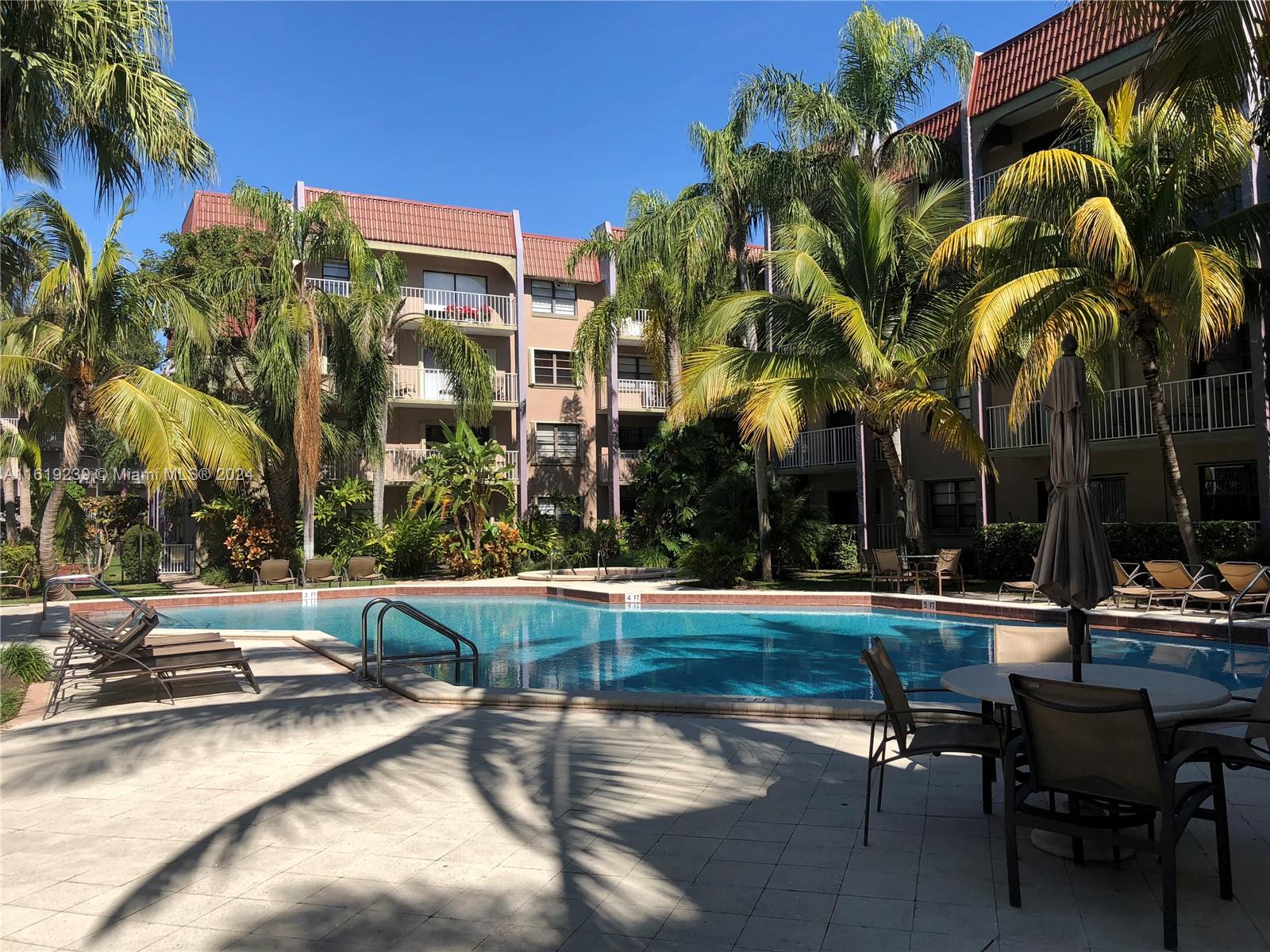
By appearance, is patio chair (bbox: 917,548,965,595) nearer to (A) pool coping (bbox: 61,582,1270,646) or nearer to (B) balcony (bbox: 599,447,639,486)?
(A) pool coping (bbox: 61,582,1270,646)

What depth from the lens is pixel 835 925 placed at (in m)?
3.44

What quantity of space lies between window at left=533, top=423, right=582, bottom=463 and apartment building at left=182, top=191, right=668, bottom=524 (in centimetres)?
4

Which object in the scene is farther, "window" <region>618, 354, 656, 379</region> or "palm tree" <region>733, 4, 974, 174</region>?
"window" <region>618, 354, 656, 379</region>

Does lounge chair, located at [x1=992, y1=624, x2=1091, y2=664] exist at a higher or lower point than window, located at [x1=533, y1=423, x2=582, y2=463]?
lower

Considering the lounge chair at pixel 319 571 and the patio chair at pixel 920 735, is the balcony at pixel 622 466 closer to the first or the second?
the lounge chair at pixel 319 571

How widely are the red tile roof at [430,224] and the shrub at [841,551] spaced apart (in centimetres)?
1448

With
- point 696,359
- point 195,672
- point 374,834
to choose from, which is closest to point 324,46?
point 696,359

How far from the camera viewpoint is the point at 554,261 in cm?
3042

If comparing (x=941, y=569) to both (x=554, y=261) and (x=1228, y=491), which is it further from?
(x=554, y=261)

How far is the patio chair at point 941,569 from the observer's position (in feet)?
53.2

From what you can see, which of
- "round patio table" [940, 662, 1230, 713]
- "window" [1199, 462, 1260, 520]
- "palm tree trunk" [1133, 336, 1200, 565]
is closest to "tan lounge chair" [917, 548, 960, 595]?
"palm tree trunk" [1133, 336, 1200, 565]

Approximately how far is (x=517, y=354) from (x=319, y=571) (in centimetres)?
1098

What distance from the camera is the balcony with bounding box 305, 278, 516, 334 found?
27.9m

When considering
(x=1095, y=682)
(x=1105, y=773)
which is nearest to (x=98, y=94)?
(x=1095, y=682)
